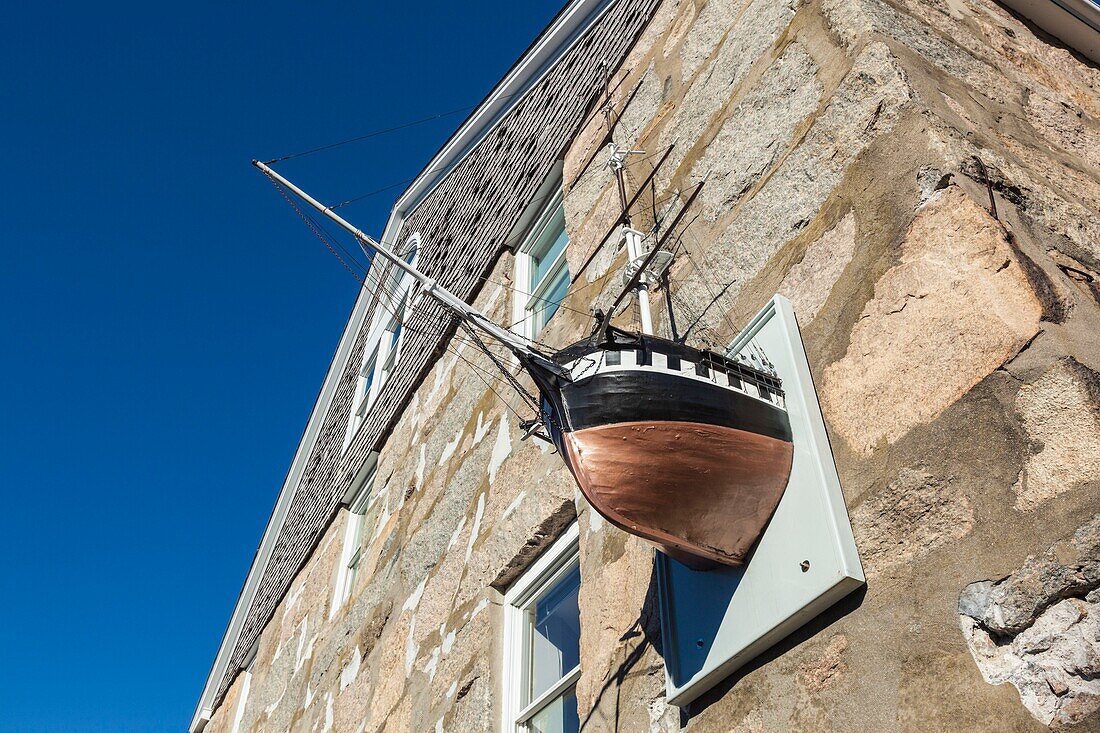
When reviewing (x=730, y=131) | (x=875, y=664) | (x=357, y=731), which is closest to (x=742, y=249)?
(x=730, y=131)

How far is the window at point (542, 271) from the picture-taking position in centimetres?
415

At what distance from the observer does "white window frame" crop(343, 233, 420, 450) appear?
6254 mm

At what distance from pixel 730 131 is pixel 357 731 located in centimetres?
285

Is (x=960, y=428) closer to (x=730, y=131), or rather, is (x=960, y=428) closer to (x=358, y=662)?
(x=730, y=131)

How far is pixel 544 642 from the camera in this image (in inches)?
122

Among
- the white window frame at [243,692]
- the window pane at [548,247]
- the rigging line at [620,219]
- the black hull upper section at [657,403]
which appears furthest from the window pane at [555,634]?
the white window frame at [243,692]

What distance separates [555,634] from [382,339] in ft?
13.8

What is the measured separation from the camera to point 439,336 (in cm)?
509

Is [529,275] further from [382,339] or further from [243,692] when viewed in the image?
[243,692]

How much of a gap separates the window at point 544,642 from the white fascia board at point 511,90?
8.95 ft

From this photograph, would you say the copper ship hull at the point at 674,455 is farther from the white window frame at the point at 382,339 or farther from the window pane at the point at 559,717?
the white window frame at the point at 382,339

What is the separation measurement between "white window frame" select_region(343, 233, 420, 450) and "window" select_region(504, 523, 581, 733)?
9.66 feet

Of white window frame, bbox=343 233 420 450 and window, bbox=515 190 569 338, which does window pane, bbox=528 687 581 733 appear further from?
white window frame, bbox=343 233 420 450

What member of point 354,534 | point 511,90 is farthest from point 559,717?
point 511,90
